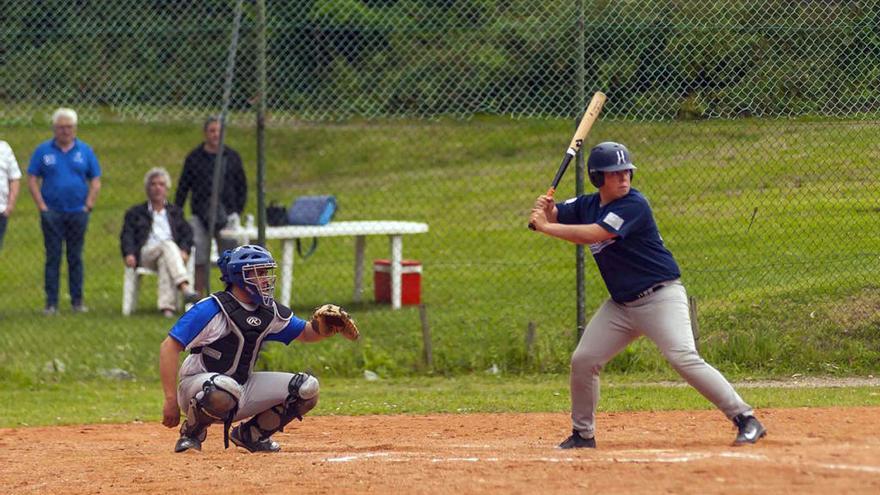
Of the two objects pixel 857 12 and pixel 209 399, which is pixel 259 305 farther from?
pixel 857 12

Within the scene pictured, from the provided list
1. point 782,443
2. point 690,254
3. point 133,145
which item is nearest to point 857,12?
point 690,254

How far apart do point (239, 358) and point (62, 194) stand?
613 cm

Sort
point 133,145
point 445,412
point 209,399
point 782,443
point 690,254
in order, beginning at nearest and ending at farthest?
point 782,443 → point 209,399 → point 445,412 → point 690,254 → point 133,145

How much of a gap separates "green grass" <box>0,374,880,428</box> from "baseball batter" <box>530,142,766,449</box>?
2.10m

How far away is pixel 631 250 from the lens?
6863mm

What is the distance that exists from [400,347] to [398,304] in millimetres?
1454

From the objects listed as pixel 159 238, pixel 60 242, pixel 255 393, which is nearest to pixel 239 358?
pixel 255 393

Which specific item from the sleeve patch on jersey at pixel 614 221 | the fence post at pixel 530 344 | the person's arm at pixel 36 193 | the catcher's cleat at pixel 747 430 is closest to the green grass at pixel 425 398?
the fence post at pixel 530 344

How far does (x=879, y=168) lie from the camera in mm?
10133

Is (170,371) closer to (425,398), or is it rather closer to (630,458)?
(630,458)

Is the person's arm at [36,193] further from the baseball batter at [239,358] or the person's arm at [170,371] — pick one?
the person's arm at [170,371]

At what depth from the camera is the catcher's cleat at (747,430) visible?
21.4 feet

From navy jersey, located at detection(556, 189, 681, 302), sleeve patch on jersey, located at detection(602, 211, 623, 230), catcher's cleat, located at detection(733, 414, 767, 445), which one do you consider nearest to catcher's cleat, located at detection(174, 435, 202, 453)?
navy jersey, located at detection(556, 189, 681, 302)

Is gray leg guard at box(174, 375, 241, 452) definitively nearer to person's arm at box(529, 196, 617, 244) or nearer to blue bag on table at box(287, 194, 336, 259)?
person's arm at box(529, 196, 617, 244)
